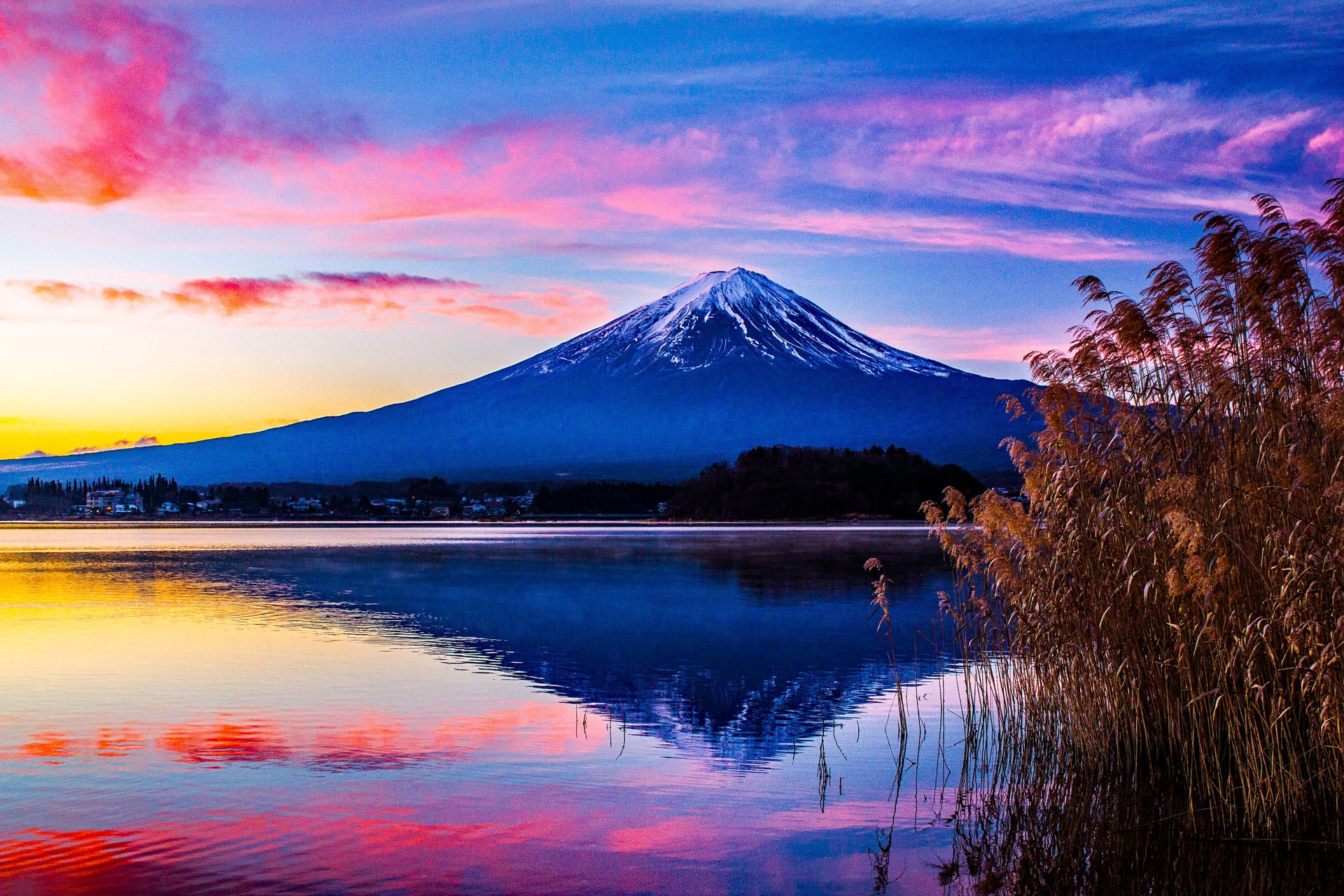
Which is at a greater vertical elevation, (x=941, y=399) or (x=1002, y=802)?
(x=941, y=399)

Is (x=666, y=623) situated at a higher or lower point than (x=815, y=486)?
lower

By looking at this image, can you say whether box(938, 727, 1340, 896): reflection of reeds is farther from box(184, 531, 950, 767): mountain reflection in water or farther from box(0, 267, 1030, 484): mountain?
box(0, 267, 1030, 484): mountain

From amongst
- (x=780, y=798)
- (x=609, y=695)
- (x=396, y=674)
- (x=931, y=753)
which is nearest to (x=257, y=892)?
(x=780, y=798)

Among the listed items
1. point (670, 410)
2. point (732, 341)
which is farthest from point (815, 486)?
point (732, 341)

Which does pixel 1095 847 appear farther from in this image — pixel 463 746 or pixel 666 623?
pixel 666 623

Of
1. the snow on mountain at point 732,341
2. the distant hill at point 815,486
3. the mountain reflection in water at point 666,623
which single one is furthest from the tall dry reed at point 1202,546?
the snow on mountain at point 732,341

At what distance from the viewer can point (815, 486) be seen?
103 metres

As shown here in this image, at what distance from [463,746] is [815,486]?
309ft

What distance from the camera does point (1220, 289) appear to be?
7598mm

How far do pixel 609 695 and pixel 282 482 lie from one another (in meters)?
163

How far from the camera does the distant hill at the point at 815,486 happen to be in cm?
10262

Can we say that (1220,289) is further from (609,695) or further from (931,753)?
(609,695)

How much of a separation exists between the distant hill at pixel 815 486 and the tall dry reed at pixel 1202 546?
9103 cm

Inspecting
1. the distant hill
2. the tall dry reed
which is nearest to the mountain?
the distant hill
